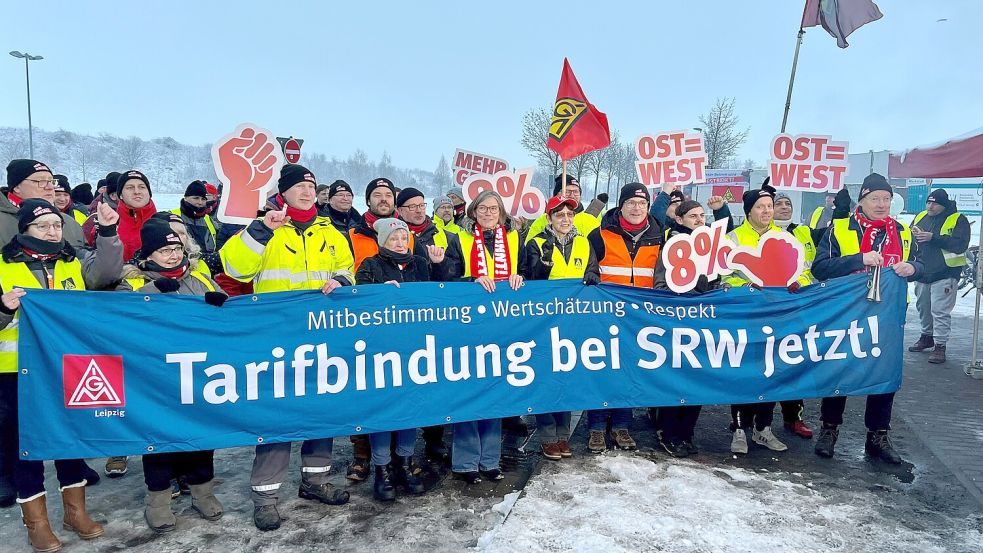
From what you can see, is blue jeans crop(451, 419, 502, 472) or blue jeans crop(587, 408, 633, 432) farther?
blue jeans crop(587, 408, 633, 432)

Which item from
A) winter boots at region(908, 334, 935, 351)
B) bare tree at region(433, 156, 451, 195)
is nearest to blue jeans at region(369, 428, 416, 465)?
winter boots at region(908, 334, 935, 351)

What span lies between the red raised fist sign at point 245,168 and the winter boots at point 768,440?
4.28 m

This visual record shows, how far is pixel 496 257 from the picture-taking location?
14.9 feet

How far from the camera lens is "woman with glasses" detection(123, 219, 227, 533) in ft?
11.7

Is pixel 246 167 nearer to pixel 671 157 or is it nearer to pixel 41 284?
pixel 41 284

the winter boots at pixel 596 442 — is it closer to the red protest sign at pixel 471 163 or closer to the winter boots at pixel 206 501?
the winter boots at pixel 206 501

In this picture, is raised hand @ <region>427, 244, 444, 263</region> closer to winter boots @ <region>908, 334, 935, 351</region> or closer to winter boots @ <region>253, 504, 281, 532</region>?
winter boots @ <region>253, 504, 281, 532</region>

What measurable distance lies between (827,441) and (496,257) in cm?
303

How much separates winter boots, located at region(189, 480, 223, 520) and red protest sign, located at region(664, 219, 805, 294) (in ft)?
11.1

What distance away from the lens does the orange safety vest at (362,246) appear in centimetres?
446

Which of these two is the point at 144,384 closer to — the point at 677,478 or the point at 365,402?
the point at 365,402

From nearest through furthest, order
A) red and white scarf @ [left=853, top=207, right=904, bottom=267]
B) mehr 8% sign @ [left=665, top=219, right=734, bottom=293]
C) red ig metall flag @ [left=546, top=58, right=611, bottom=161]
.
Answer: mehr 8% sign @ [left=665, top=219, right=734, bottom=293]
red and white scarf @ [left=853, top=207, right=904, bottom=267]
red ig metall flag @ [left=546, top=58, right=611, bottom=161]

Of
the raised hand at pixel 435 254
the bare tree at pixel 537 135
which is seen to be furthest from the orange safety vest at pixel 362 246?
the bare tree at pixel 537 135

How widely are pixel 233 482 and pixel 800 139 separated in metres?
7.05
